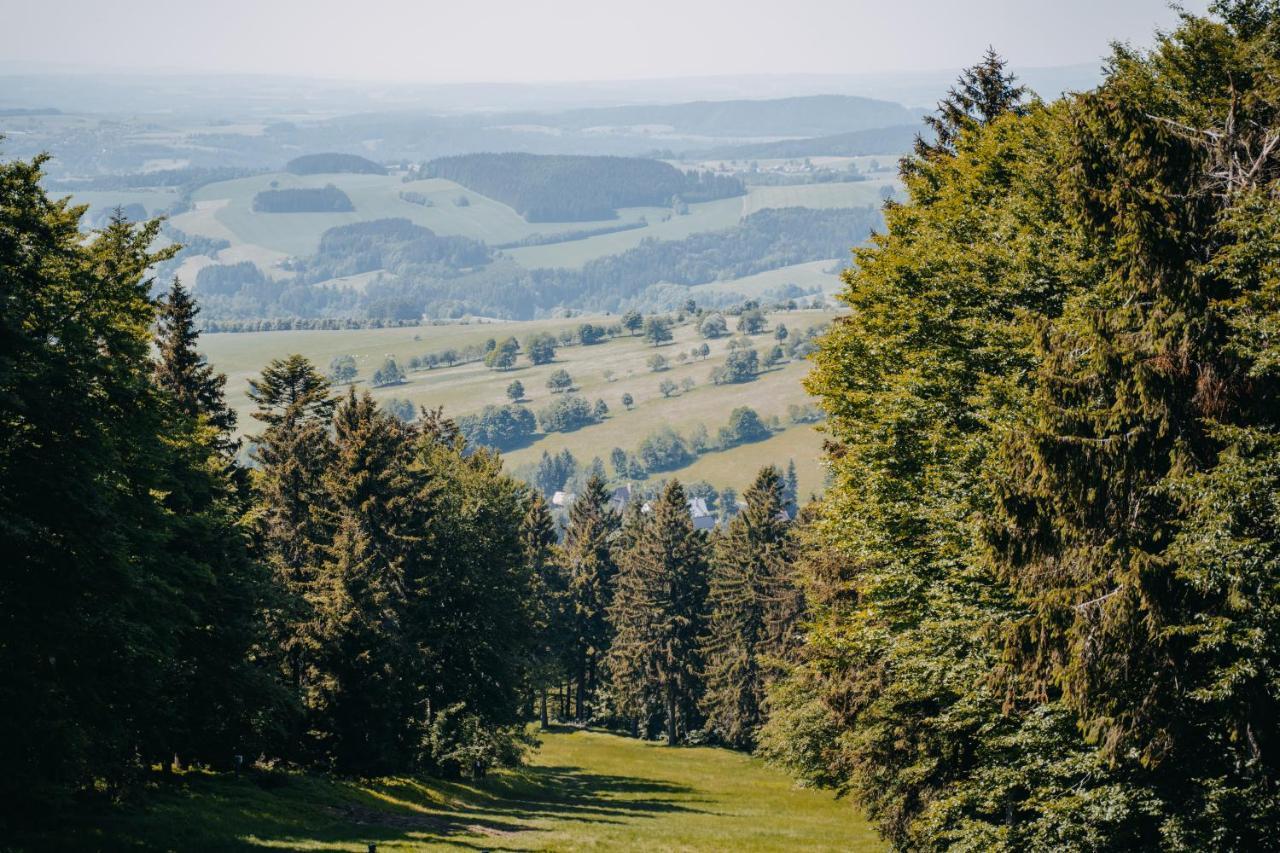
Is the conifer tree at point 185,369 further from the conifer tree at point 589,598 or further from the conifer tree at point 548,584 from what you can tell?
the conifer tree at point 589,598

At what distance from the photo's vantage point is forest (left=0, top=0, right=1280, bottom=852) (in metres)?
18.9

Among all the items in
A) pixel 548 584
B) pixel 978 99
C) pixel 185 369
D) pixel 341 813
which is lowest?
pixel 548 584

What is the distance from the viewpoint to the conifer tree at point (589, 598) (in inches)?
3629

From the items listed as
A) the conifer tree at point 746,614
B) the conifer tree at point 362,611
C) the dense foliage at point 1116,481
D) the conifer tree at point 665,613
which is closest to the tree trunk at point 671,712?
the conifer tree at point 665,613

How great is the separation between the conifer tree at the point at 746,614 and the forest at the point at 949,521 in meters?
30.9

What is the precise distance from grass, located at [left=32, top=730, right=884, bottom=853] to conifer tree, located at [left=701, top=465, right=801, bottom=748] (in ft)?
31.3

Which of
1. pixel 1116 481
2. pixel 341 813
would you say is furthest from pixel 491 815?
pixel 1116 481

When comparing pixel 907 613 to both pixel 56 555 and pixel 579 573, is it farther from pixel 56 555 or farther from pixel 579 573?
pixel 579 573

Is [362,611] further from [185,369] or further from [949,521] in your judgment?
[949,521]

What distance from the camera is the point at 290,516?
4919cm

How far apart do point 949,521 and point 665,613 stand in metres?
58.6

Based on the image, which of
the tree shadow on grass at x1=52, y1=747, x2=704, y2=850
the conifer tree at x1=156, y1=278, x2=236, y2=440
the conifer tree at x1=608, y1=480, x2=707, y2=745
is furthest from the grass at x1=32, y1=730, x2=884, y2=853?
the conifer tree at x1=608, y1=480, x2=707, y2=745

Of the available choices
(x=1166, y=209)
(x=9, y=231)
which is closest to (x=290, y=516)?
(x=9, y=231)

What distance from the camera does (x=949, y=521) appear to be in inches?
1013
